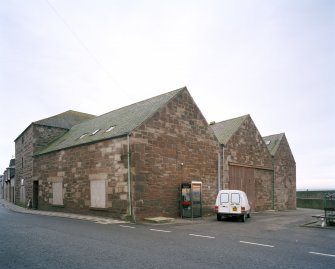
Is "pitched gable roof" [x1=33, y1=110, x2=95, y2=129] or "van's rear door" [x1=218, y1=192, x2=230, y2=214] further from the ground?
"pitched gable roof" [x1=33, y1=110, x2=95, y2=129]

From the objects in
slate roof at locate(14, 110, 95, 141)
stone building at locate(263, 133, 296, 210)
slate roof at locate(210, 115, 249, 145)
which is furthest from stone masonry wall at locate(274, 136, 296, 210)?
slate roof at locate(14, 110, 95, 141)

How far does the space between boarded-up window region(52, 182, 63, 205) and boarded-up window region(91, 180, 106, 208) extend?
15.2 ft

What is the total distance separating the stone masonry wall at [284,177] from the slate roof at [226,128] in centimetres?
591

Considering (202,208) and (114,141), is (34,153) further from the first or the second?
(202,208)

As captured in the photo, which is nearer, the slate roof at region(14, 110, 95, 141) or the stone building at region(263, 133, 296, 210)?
the stone building at region(263, 133, 296, 210)

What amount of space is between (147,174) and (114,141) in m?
2.61

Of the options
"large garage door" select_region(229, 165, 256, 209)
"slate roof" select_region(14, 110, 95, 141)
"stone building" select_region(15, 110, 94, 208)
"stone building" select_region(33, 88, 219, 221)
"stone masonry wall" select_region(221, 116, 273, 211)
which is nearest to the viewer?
"stone building" select_region(33, 88, 219, 221)

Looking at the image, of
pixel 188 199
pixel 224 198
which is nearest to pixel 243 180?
pixel 224 198

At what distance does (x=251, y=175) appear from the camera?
2614cm

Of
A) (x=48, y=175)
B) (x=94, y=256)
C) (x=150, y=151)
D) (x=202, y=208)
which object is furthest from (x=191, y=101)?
(x=94, y=256)

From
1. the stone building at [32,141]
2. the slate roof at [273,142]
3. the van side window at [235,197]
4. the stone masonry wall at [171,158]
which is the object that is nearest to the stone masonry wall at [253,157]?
the slate roof at [273,142]

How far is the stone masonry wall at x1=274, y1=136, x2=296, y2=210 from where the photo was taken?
2941 cm

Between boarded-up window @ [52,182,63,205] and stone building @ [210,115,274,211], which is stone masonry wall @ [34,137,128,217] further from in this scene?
stone building @ [210,115,274,211]

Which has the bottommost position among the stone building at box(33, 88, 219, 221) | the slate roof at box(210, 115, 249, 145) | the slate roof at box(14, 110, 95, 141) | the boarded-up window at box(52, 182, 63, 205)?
the boarded-up window at box(52, 182, 63, 205)
